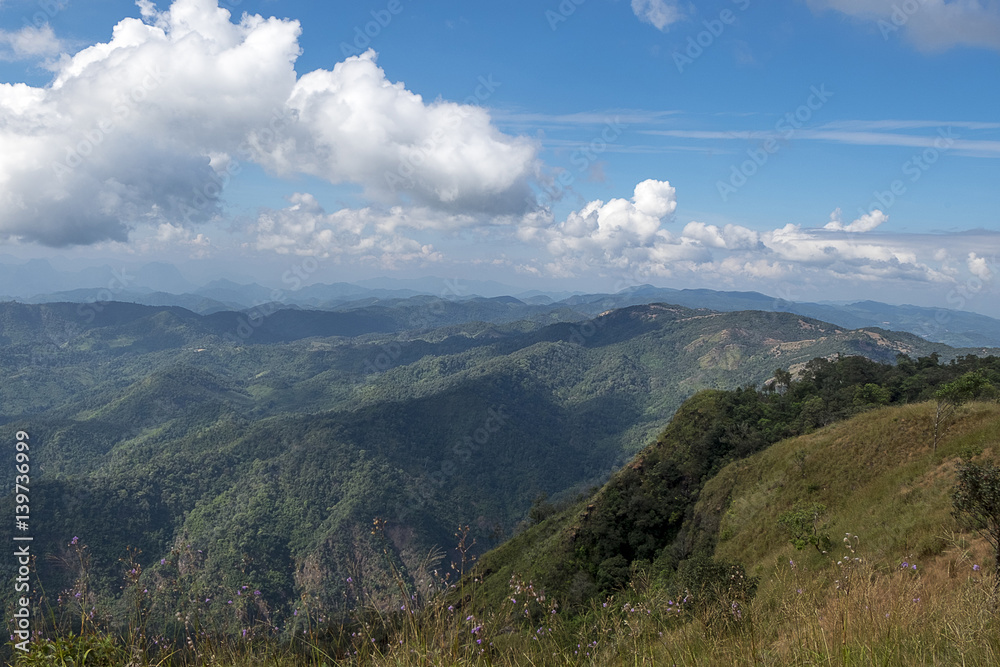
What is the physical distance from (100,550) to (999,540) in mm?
180228

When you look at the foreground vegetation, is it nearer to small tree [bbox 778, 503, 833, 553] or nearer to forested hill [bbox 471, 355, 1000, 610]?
small tree [bbox 778, 503, 833, 553]

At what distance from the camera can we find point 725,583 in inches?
543

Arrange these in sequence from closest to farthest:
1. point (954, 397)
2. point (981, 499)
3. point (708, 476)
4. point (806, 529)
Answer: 1. point (981, 499)
2. point (806, 529)
3. point (954, 397)
4. point (708, 476)

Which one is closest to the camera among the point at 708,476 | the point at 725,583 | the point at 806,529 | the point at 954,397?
the point at 725,583

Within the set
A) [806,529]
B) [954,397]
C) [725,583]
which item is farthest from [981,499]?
A: [954,397]

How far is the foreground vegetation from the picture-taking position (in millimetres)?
4871

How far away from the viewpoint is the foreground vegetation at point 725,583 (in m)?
4.87

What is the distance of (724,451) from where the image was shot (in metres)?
→ 57.2

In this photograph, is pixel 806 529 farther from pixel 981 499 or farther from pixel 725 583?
pixel 981 499

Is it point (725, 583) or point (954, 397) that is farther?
point (954, 397)

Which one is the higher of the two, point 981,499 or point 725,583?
point 981,499

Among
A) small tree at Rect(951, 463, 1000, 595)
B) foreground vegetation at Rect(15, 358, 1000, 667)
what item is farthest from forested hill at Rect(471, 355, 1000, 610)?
small tree at Rect(951, 463, 1000, 595)

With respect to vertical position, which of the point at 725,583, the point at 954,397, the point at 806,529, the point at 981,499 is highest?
the point at 981,499

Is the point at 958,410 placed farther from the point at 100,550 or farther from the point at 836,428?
the point at 100,550
